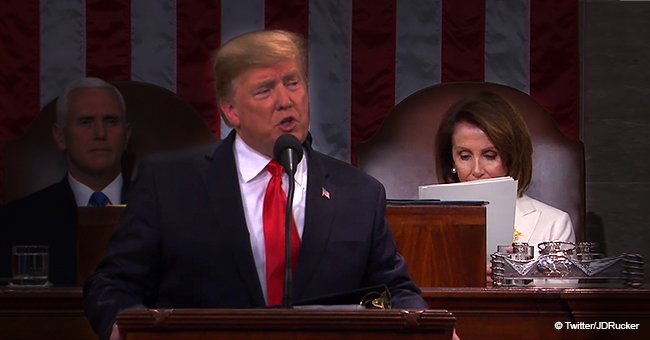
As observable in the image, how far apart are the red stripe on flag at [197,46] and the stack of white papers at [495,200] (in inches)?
68.8

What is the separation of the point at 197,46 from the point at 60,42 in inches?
22.8

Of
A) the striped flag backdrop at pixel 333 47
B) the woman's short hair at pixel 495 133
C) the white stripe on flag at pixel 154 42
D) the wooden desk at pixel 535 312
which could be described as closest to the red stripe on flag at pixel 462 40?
the striped flag backdrop at pixel 333 47

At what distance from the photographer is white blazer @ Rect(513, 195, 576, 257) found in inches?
175

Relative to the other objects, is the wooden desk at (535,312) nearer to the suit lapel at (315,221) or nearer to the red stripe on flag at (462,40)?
the suit lapel at (315,221)

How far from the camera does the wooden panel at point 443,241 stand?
11.7ft

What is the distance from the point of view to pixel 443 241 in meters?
3.58

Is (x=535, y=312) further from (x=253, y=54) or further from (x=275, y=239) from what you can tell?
(x=253, y=54)

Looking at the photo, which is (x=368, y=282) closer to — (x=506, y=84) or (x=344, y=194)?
(x=344, y=194)

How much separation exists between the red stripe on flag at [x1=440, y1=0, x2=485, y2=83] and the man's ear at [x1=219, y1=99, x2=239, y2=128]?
7.68 ft

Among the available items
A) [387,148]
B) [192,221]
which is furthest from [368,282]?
[387,148]

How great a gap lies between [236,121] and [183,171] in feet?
0.64

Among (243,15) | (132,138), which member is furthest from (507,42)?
(132,138)

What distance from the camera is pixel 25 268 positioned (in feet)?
11.7

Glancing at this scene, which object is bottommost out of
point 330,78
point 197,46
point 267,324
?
point 267,324
